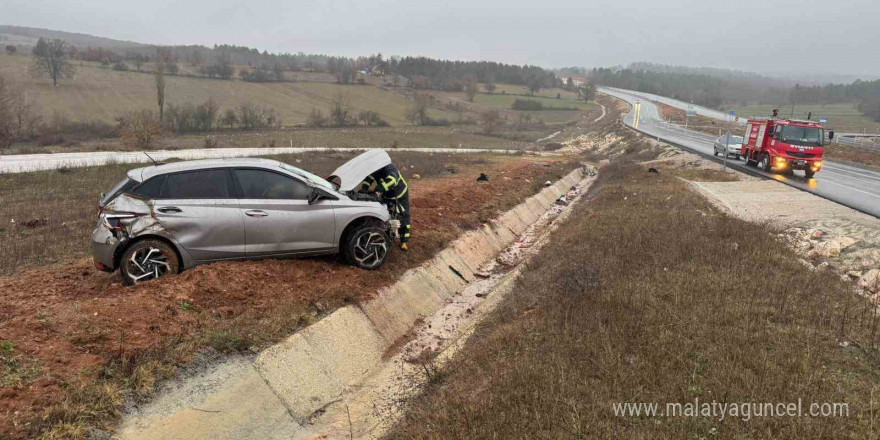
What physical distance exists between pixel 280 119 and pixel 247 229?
72.0 meters

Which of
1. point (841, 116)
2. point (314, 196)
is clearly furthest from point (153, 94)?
point (841, 116)

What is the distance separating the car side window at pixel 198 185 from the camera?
7.47 metres

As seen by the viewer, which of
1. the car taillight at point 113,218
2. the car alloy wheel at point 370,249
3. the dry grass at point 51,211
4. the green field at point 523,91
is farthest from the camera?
the green field at point 523,91

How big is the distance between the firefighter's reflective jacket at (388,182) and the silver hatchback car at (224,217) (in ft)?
1.75

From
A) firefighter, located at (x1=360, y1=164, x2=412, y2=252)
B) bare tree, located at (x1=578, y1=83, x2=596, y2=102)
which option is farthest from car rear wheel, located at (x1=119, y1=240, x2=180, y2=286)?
bare tree, located at (x1=578, y1=83, x2=596, y2=102)

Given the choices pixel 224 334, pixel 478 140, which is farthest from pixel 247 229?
pixel 478 140

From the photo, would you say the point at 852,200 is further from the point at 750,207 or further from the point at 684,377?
the point at 684,377

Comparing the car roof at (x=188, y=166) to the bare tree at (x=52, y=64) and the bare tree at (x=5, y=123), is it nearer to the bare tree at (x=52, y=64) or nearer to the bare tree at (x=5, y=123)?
the bare tree at (x=5, y=123)

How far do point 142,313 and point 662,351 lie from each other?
6.74 m

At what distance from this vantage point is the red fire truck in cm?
2198

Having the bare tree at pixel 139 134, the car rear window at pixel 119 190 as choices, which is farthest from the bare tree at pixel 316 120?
the car rear window at pixel 119 190

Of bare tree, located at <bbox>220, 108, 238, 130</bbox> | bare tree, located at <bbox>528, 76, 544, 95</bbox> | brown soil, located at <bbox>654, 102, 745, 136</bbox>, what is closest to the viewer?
brown soil, located at <bbox>654, 102, 745, 136</bbox>

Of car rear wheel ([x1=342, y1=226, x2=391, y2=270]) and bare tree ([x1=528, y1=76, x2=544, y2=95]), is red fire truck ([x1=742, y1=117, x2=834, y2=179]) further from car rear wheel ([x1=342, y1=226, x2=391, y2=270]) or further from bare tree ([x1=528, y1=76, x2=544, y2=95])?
bare tree ([x1=528, y1=76, x2=544, y2=95])

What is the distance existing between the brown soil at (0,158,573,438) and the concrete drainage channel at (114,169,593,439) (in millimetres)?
362
